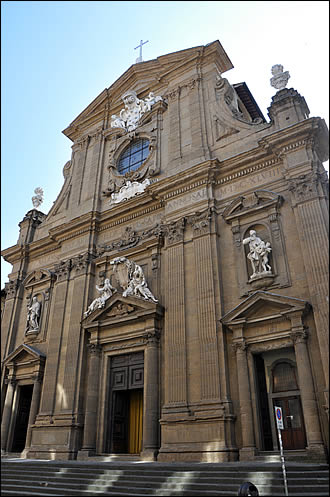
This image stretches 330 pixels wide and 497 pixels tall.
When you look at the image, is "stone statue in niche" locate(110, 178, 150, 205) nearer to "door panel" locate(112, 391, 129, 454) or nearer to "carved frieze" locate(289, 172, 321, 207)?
"carved frieze" locate(289, 172, 321, 207)

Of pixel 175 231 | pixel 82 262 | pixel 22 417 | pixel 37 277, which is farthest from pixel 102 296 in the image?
pixel 22 417

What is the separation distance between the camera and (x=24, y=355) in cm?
1725

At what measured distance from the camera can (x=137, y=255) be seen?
1605 centimetres

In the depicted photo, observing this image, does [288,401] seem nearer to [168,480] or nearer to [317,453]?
[317,453]

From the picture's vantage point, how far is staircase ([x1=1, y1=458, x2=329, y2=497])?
765 cm

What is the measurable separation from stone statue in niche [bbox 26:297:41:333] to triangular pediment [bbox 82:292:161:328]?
334cm

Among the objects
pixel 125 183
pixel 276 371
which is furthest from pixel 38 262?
pixel 276 371

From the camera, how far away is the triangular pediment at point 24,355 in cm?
1664

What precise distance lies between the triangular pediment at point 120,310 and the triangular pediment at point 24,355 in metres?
2.78

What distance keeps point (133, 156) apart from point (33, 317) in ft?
28.9

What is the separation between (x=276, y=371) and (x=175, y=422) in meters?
3.32

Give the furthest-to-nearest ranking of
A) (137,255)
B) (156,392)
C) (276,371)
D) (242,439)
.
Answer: (137,255) < (156,392) < (276,371) < (242,439)

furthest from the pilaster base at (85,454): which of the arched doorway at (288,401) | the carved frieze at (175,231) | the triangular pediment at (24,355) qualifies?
the carved frieze at (175,231)

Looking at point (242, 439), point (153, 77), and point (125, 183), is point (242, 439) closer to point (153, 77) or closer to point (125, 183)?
point (125, 183)
